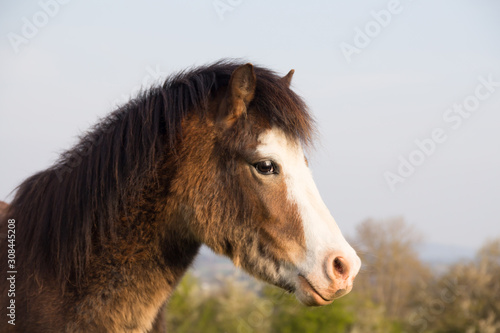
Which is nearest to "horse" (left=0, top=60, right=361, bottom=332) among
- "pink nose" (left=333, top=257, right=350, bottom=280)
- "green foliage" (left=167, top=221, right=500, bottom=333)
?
"pink nose" (left=333, top=257, right=350, bottom=280)

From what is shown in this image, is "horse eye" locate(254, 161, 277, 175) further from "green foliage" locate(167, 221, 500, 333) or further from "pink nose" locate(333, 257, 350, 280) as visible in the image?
"green foliage" locate(167, 221, 500, 333)

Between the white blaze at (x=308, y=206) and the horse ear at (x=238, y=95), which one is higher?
the horse ear at (x=238, y=95)

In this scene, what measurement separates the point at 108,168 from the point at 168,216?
0.53 meters

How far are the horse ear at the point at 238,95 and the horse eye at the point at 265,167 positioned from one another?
1.20 feet

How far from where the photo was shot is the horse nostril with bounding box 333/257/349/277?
2.88 metres

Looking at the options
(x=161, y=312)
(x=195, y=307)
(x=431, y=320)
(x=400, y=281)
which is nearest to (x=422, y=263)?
(x=400, y=281)

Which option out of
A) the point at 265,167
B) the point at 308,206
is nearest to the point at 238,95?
the point at 265,167

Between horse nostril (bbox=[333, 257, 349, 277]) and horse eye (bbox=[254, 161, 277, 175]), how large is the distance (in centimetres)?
72

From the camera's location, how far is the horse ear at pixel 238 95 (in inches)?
123

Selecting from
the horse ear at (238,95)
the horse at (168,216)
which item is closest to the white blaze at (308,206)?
the horse at (168,216)

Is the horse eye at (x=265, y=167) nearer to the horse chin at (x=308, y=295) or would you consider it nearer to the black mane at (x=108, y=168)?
the black mane at (x=108, y=168)

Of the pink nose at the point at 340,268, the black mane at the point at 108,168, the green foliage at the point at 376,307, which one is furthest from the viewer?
the green foliage at the point at 376,307

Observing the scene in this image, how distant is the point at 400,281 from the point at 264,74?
21978mm

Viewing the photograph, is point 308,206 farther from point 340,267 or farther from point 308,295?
point 308,295
